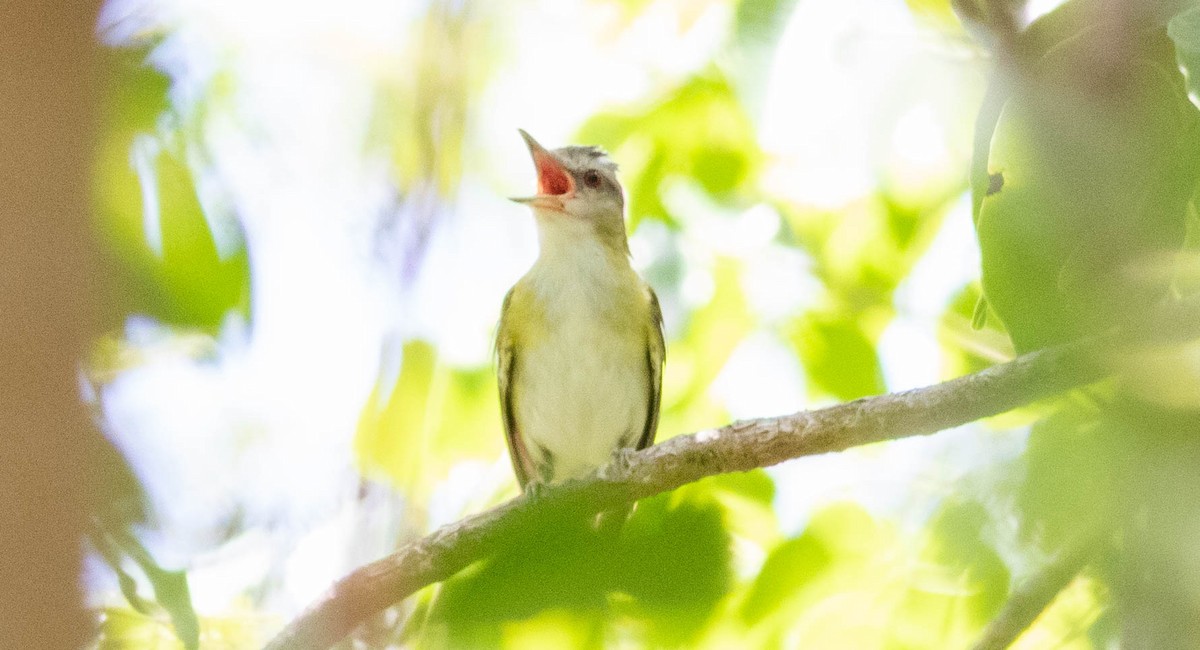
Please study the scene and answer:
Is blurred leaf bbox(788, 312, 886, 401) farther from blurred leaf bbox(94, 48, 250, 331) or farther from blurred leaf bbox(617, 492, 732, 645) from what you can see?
blurred leaf bbox(94, 48, 250, 331)

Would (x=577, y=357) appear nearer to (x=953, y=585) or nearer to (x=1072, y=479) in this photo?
(x=953, y=585)

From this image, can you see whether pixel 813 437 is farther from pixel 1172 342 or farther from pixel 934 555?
pixel 1172 342

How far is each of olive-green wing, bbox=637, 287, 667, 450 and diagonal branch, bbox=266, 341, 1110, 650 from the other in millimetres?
2007

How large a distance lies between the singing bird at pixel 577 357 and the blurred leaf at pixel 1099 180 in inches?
137

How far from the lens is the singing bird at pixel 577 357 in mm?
5926

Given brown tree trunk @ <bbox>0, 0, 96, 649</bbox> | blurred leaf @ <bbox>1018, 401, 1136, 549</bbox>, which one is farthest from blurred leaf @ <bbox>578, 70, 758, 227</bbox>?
brown tree trunk @ <bbox>0, 0, 96, 649</bbox>

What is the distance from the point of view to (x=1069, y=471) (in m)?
1.98

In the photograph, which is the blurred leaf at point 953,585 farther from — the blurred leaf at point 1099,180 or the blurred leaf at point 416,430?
the blurred leaf at point 416,430

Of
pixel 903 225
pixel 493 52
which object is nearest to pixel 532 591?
pixel 903 225

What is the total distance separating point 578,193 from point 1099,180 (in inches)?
168

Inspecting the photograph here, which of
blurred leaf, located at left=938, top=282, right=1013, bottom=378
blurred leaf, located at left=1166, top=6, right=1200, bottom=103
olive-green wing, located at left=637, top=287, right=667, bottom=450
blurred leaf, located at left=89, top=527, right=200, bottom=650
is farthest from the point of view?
olive-green wing, located at left=637, top=287, right=667, bottom=450

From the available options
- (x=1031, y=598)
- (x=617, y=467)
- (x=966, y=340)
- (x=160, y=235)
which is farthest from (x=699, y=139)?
(x=160, y=235)

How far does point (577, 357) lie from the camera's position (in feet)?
19.4

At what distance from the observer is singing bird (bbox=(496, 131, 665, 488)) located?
19.4 feet
